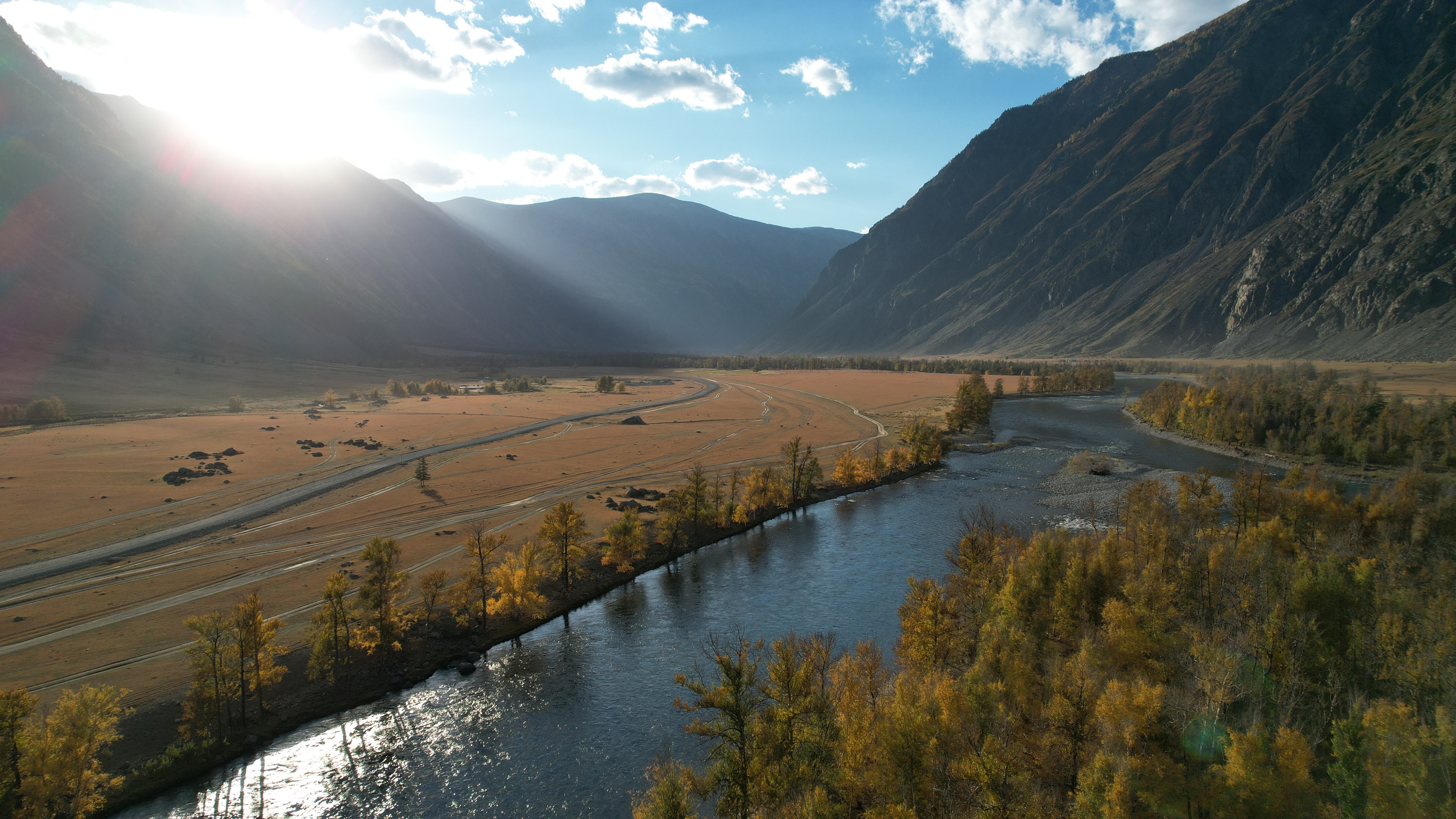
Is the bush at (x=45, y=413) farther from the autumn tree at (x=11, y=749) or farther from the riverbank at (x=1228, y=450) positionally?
the riverbank at (x=1228, y=450)

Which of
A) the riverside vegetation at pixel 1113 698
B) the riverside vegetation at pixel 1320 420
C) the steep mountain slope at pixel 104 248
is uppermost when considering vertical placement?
the steep mountain slope at pixel 104 248

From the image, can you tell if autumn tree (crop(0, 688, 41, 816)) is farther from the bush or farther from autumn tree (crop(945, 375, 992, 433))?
autumn tree (crop(945, 375, 992, 433))

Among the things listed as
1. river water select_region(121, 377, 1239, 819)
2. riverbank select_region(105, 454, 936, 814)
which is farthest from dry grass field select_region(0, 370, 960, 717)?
river water select_region(121, 377, 1239, 819)

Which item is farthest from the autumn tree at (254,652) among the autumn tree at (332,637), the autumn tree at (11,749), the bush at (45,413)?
the bush at (45,413)

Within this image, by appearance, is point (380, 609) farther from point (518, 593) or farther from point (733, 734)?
point (733, 734)

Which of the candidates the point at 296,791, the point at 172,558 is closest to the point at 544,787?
the point at 296,791

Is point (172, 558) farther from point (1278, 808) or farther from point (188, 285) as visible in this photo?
point (188, 285)
